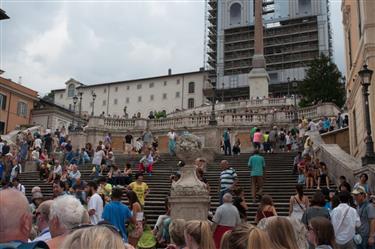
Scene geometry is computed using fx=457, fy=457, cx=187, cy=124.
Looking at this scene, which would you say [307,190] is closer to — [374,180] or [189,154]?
[374,180]

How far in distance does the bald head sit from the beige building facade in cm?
1668

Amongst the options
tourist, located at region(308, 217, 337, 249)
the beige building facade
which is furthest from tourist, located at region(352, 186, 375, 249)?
the beige building facade

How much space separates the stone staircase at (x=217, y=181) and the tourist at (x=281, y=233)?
9485 mm

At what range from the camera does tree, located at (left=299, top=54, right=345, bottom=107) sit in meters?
49.9

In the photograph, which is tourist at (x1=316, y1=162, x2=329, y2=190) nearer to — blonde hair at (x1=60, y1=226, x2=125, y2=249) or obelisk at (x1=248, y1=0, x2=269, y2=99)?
blonde hair at (x1=60, y1=226, x2=125, y2=249)

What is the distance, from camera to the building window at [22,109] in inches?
2249

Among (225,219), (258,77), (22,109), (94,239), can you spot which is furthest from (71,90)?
(94,239)

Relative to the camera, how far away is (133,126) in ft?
134

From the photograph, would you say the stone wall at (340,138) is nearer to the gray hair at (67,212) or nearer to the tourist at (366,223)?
the tourist at (366,223)

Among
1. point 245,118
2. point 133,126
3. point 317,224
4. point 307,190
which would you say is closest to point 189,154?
point 307,190

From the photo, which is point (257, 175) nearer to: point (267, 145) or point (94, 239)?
point (267, 145)

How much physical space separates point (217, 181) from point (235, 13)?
234ft

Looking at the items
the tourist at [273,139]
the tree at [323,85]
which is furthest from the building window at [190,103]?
the tourist at [273,139]

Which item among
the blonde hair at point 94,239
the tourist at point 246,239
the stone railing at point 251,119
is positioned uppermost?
the stone railing at point 251,119
